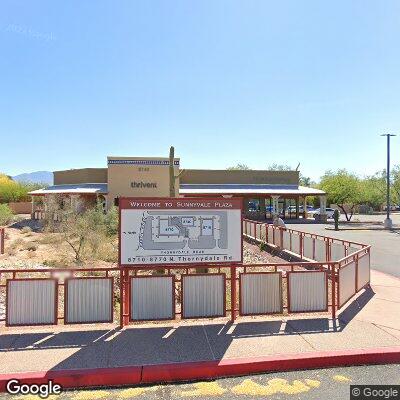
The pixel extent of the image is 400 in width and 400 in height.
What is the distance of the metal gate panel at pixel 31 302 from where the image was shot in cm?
598

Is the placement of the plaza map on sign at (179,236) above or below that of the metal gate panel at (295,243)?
above

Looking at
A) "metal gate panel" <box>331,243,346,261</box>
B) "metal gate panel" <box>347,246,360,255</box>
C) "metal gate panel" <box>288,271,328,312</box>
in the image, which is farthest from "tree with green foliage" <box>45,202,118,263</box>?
"metal gate panel" <box>288,271,328,312</box>

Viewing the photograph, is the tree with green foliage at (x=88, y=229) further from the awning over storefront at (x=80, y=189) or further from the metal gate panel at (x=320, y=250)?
the awning over storefront at (x=80, y=189)

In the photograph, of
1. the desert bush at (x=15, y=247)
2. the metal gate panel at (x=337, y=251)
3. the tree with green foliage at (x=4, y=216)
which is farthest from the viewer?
the tree with green foliage at (x=4, y=216)

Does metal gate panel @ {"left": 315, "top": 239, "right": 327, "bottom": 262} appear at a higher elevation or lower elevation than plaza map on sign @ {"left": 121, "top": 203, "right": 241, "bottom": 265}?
lower

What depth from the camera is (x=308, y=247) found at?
12.9 m

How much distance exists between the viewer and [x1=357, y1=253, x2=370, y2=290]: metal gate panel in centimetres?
851

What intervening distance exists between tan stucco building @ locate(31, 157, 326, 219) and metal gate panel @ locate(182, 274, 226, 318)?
74.2ft

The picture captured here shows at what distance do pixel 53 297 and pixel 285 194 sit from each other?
1383 inches

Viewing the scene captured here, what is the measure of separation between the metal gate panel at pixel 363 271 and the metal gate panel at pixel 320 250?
2.45 meters

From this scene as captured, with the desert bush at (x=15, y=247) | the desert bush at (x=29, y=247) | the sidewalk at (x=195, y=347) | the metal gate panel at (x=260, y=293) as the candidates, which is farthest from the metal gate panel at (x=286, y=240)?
the desert bush at (x=15, y=247)

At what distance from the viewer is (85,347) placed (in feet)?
17.8

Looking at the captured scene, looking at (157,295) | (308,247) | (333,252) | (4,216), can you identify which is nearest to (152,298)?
(157,295)

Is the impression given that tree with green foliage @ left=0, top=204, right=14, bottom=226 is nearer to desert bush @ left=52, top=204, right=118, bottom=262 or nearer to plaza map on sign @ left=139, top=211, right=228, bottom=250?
desert bush @ left=52, top=204, right=118, bottom=262
